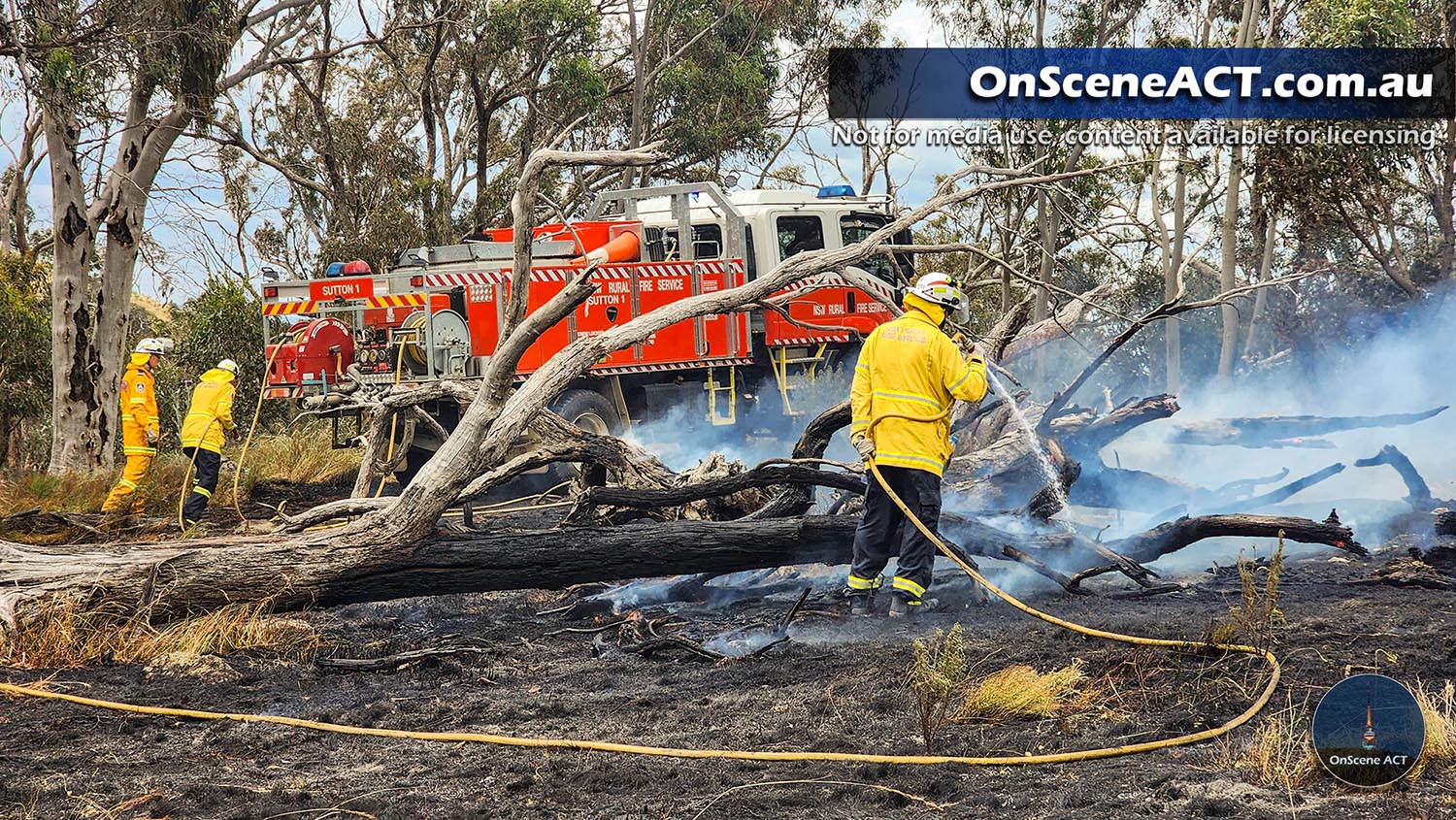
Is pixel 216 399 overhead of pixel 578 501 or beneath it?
overhead

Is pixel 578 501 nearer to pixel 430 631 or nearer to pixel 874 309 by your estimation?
pixel 430 631

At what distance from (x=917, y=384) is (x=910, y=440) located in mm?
295

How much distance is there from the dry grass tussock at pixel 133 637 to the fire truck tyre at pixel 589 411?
16.9 ft

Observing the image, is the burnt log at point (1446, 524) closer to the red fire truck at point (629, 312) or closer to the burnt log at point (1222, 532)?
the burnt log at point (1222, 532)

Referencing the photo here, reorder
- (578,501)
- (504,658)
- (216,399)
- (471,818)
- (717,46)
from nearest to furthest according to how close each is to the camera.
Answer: (471,818) → (504,658) → (578,501) → (216,399) → (717,46)

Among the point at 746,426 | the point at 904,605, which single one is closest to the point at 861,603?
the point at 904,605

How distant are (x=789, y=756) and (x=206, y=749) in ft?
7.05

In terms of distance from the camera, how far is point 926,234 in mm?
24938

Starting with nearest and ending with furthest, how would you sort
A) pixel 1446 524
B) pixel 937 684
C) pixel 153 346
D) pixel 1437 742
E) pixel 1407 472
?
pixel 1437 742
pixel 937 684
pixel 1446 524
pixel 1407 472
pixel 153 346

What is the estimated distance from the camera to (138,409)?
411 inches

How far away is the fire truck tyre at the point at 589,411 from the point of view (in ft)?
36.6

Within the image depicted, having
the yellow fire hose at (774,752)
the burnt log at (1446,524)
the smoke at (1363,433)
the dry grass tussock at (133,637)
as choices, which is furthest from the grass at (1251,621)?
the dry grass tussock at (133,637)

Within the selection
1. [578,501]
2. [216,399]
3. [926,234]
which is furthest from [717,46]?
[578,501]

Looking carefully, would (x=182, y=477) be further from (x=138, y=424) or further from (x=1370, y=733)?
(x=1370, y=733)
